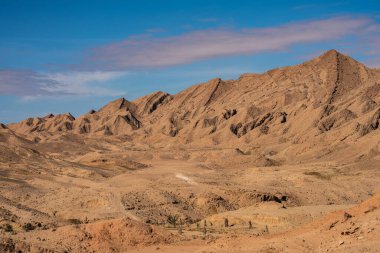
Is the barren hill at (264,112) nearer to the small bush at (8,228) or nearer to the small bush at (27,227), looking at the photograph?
the small bush at (27,227)

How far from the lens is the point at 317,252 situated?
20562 millimetres

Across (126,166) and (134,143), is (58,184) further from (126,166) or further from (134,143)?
(134,143)

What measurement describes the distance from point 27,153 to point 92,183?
23.6 metres

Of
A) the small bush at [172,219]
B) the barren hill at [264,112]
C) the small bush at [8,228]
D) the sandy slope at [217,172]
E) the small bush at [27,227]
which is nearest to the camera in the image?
the sandy slope at [217,172]

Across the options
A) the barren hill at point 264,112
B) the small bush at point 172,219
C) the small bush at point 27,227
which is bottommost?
the small bush at point 172,219

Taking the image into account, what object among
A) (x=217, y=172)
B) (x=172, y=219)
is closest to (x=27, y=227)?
(x=172, y=219)

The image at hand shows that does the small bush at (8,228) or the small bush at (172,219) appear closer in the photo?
the small bush at (8,228)

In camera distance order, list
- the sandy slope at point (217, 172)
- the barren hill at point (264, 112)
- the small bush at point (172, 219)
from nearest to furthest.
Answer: the sandy slope at point (217, 172) → the small bush at point (172, 219) → the barren hill at point (264, 112)

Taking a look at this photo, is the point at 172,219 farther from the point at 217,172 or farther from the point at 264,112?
the point at 264,112

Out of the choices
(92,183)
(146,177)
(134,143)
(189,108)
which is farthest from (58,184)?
(189,108)

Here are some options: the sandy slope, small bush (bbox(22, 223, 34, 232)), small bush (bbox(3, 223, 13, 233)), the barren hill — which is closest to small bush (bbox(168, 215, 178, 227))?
the sandy slope

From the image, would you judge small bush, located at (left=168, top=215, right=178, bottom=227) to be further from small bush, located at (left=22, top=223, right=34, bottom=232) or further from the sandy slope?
small bush, located at (left=22, top=223, right=34, bottom=232)

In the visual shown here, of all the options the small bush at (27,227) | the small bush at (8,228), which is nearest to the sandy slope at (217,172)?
the small bush at (27,227)

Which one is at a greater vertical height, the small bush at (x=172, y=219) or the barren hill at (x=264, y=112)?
the barren hill at (x=264, y=112)
